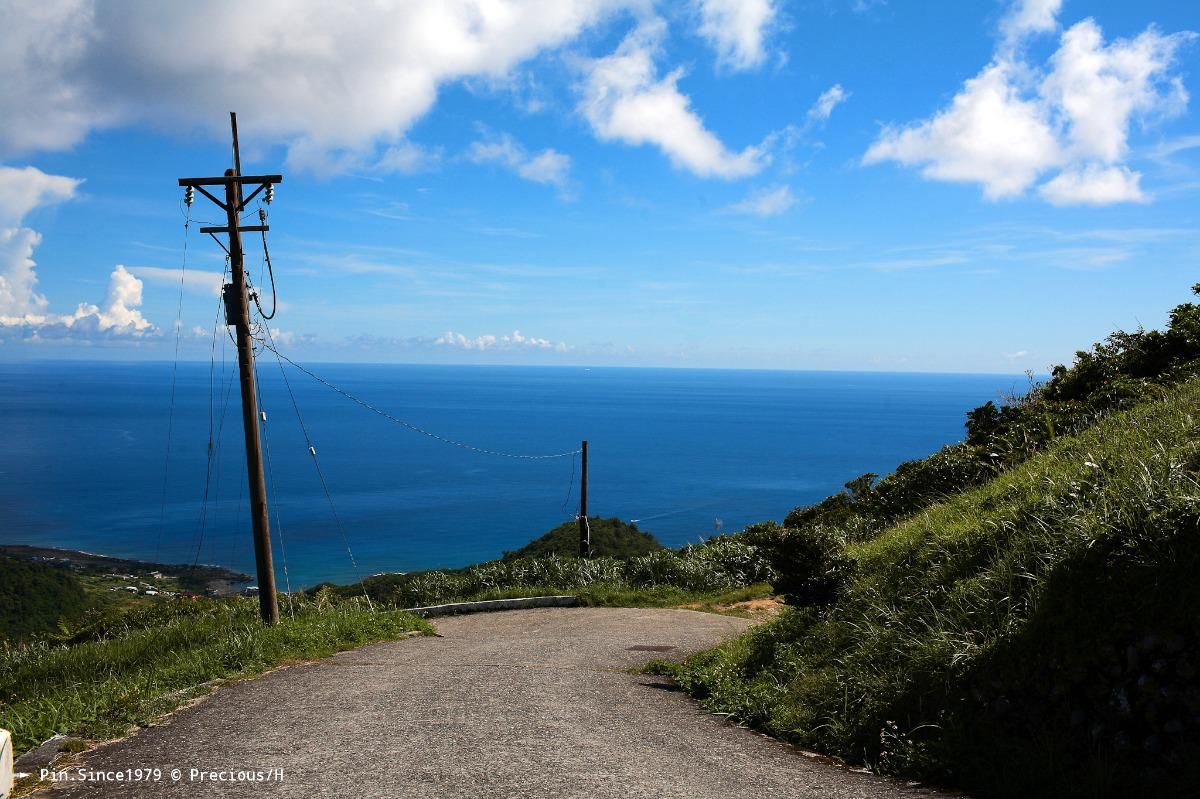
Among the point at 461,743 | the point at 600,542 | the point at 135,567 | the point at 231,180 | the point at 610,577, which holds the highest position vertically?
the point at 231,180

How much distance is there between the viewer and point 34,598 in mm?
35875

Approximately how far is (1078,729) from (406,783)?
436cm

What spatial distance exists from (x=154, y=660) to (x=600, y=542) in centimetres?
2855

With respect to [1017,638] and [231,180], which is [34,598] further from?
[1017,638]

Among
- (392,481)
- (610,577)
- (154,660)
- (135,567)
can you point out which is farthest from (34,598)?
(392,481)

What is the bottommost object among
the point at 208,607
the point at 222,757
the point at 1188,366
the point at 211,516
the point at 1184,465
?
the point at 211,516

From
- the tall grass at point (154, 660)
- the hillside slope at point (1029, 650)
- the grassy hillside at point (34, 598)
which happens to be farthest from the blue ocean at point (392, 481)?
the tall grass at point (154, 660)

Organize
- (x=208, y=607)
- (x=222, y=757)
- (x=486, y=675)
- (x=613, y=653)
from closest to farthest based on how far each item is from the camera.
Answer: (x=222, y=757) < (x=486, y=675) < (x=613, y=653) < (x=208, y=607)

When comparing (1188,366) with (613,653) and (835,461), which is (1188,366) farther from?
(835,461)

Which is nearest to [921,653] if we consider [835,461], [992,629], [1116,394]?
[992,629]

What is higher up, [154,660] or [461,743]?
[461,743]

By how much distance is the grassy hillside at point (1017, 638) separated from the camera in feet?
16.0

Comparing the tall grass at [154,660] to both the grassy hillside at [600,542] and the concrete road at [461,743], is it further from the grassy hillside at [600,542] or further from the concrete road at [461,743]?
the grassy hillside at [600,542]

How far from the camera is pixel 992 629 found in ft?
20.1
